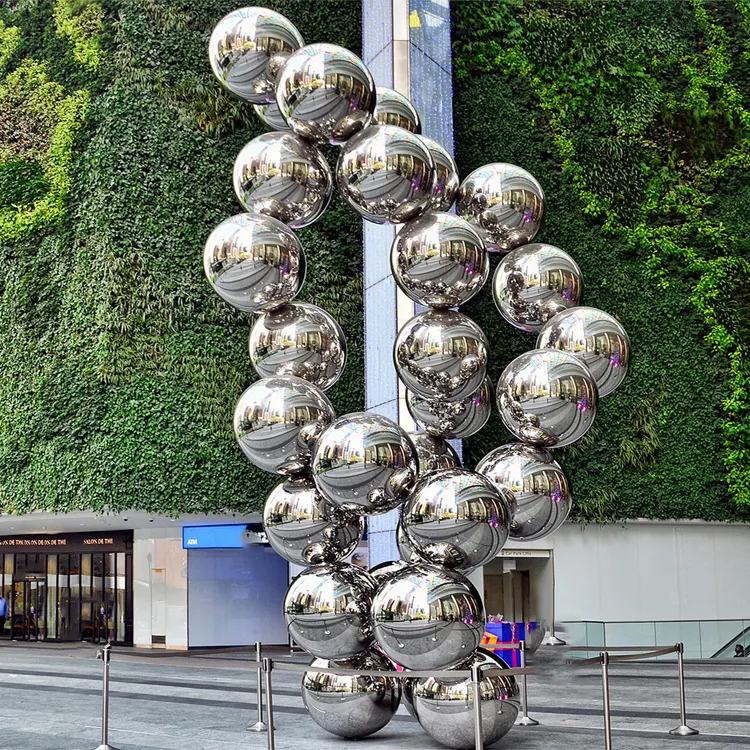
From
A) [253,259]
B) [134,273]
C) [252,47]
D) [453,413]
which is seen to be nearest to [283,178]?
[253,259]

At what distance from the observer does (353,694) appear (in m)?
6.39

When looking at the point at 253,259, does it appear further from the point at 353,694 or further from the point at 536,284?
the point at 353,694

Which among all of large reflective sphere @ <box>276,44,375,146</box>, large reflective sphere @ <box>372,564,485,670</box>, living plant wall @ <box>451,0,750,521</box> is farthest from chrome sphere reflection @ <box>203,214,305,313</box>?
living plant wall @ <box>451,0,750,521</box>

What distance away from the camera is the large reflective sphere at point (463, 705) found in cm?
611

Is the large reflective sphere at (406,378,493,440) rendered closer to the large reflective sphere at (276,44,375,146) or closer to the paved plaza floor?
the large reflective sphere at (276,44,375,146)

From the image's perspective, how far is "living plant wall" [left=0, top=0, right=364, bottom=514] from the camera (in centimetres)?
1775

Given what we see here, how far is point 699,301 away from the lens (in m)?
19.1

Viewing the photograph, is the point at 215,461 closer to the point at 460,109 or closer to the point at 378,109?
the point at 460,109

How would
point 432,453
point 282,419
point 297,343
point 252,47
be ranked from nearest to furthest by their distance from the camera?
point 282,419
point 252,47
point 297,343
point 432,453

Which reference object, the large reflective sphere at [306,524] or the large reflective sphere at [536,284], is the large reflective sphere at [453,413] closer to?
the large reflective sphere at [536,284]

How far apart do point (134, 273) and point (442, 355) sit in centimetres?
1280

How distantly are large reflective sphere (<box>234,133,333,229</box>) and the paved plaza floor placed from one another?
348cm

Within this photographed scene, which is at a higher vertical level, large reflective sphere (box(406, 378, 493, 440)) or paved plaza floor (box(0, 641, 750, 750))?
large reflective sphere (box(406, 378, 493, 440))

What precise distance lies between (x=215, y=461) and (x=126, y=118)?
5.97 meters
